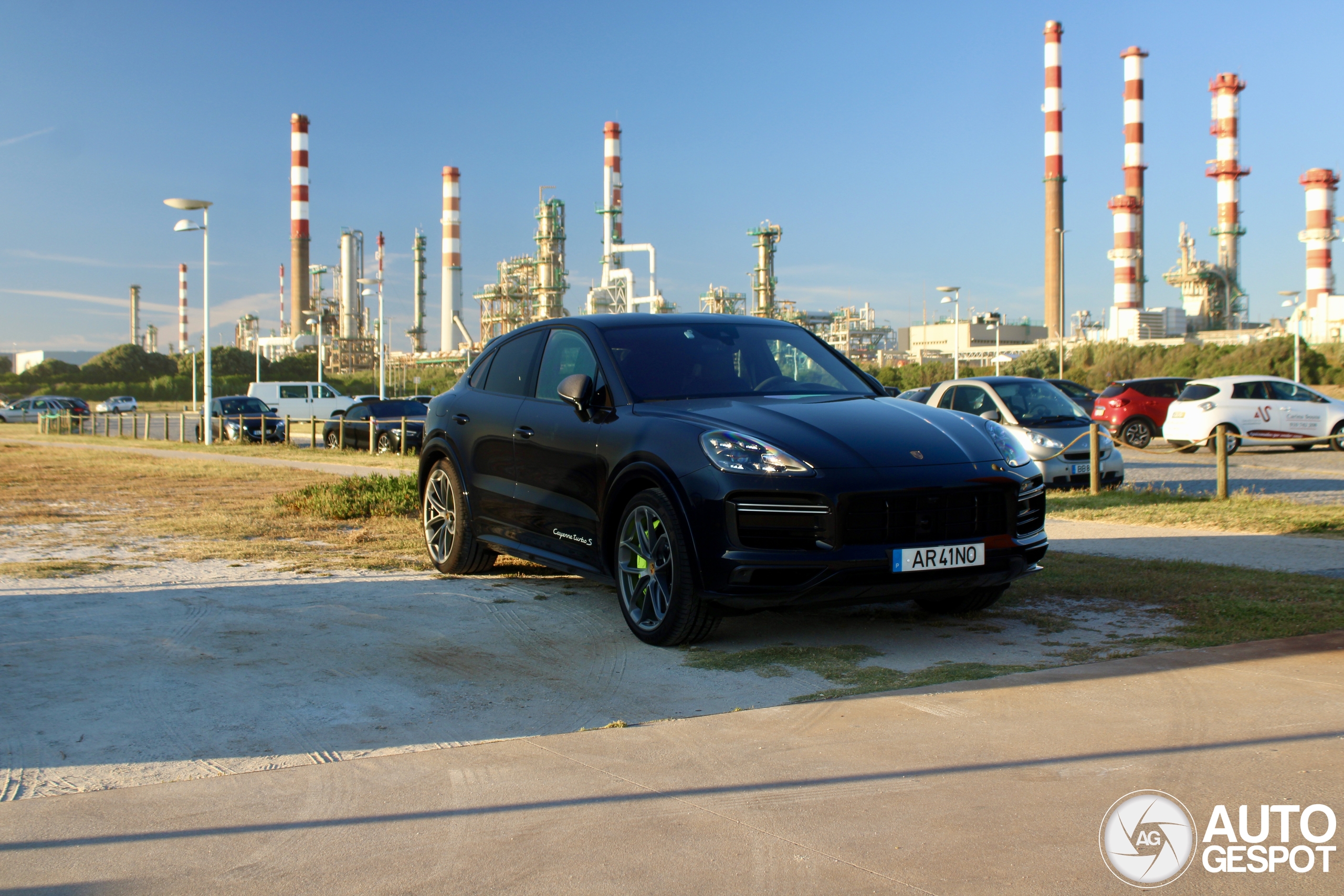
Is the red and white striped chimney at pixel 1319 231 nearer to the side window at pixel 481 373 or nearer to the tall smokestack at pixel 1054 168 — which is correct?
the tall smokestack at pixel 1054 168

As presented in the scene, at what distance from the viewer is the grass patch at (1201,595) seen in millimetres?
5477

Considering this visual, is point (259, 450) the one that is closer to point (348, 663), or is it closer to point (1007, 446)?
point (348, 663)

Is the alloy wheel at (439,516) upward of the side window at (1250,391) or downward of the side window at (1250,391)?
downward

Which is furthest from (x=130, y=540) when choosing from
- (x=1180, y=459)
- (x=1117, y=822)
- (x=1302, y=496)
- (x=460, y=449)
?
(x=1180, y=459)

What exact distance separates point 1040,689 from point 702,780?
5.46ft

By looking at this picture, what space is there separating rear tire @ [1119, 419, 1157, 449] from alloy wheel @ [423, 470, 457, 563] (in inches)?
792

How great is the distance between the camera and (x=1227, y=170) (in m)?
95.0

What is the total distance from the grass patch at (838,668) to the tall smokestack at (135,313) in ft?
460

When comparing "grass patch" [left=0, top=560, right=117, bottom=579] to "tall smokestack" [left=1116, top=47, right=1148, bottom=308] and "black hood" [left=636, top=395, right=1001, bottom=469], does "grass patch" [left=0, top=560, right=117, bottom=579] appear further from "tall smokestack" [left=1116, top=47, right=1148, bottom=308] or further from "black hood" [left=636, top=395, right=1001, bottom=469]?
"tall smokestack" [left=1116, top=47, right=1148, bottom=308]

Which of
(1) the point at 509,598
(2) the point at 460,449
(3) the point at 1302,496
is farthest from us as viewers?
(3) the point at 1302,496

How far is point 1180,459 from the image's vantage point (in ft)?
66.9

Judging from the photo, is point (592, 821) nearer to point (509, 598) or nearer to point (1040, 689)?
point (1040, 689)

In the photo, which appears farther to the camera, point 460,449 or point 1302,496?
point 1302,496

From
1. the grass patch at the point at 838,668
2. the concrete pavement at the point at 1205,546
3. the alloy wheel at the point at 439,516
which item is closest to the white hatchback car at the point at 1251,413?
the concrete pavement at the point at 1205,546
